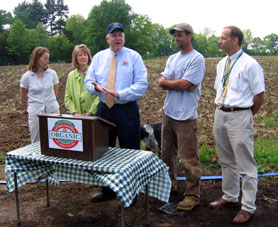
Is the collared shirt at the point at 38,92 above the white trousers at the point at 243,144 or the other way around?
above

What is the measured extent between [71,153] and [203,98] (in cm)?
948

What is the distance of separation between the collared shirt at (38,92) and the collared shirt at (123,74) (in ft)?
3.85

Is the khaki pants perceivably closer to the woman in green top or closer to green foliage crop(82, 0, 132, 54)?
the woman in green top

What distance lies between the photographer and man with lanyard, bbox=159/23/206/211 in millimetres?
3693

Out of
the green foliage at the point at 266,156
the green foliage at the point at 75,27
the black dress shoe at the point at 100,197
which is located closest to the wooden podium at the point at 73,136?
the black dress shoe at the point at 100,197

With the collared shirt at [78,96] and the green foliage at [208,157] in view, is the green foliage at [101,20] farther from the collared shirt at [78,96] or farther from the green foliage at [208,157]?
the collared shirt at [78,96]

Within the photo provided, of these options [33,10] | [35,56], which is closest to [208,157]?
[35,56]

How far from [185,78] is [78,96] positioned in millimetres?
1550

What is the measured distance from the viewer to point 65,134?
3.00 m

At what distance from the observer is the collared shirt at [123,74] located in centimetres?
371

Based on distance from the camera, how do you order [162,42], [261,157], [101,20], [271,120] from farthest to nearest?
1. [162,42]
2. [101,20]
3. [271,120]
4. [261,157]

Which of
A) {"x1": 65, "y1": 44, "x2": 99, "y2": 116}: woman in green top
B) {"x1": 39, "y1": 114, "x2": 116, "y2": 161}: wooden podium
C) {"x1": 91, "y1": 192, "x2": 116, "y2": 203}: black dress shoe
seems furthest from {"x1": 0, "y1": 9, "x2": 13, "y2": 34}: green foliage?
{"x1": 39, "y1": 114, "x2": 116, "y2": 161}: wooden podium

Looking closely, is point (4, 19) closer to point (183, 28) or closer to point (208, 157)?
point (208, 157)

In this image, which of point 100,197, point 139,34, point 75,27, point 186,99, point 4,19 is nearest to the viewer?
point 186,99
